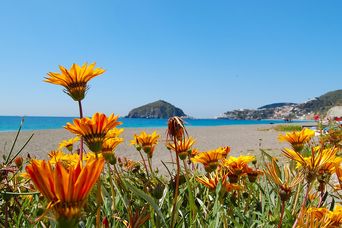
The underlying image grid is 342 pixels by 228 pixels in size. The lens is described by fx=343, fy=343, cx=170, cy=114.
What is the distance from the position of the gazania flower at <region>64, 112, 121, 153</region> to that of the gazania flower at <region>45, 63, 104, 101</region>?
8.2 inches

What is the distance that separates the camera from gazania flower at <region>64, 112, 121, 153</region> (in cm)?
104

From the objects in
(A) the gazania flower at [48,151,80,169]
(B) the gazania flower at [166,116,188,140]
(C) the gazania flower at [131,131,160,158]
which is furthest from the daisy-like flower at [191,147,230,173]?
(B) the gazania flower at [166,116,188,140]

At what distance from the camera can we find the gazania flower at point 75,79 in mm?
1255

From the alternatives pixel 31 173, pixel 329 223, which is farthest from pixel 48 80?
pixel 329 223

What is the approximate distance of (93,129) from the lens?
1.05m

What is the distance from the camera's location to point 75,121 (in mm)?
1046

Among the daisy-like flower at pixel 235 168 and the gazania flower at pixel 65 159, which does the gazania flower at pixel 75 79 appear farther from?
the daisy-like flower at pixel 235 168

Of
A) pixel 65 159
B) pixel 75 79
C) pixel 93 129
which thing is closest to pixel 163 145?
pixel 65 159

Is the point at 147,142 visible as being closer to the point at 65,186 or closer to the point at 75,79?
the point at 75,79

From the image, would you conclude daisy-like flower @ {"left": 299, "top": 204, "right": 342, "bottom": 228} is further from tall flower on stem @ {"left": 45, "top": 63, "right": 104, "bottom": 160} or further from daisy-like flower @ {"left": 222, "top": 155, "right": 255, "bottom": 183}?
tall flower on stem @ {"left": 45, "top": 63, "right": 104, "bottom": 160}

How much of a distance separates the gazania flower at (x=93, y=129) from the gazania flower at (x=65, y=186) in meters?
0.54

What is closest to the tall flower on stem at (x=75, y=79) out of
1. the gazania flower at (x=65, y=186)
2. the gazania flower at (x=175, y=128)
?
the gazania flower at (x=175, y=128)

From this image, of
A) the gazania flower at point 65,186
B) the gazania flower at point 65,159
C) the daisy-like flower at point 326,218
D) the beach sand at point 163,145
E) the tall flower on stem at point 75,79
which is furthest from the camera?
the beach sand at point 163,145

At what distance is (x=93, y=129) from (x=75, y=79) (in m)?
0.30
